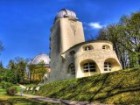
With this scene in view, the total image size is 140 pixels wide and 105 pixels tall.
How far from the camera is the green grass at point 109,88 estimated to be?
2286 cm

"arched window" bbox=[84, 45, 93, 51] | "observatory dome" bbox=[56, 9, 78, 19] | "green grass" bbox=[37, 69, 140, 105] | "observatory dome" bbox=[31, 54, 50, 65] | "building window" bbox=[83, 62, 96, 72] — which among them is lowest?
"green grass" bbox=[37, 69, 140, 105]

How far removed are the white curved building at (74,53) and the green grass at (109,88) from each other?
1226cm

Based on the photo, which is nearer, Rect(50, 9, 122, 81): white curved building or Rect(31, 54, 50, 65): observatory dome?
Rect(50, 9, 122, 81): white curved building

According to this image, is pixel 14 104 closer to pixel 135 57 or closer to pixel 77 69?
pixel 77 69

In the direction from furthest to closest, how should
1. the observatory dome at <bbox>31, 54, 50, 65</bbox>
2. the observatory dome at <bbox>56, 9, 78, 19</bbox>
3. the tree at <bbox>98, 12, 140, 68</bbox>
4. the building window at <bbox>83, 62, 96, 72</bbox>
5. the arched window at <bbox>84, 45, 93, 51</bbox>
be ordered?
the observatory dome at <bbox>31, 54, 50, 65</bbox>
the observatory dome at <bbox>56, 9, 78, 19</bbox>
the tree at <bbox>98, 12, 140, 68</bbox>
the building window at <bbox>83, 62, 96, 72</bbox>
the arched window at <bbox>84, 45, 93, 51</bbox>

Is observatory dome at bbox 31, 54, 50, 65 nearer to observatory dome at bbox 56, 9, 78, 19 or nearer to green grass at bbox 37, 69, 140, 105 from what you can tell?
observatory dome at bbox 56, 9, 78, 19

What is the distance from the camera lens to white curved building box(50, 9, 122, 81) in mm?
46219

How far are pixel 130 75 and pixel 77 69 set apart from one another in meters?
22.2

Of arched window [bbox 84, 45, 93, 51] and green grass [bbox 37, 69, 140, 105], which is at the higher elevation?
arched window [bbox 84, 45, 93, 51]

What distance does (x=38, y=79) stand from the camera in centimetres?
9081

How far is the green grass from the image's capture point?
22.9m

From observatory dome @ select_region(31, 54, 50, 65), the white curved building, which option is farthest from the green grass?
observatory dome @ select_region(31, 54, 50, 65)

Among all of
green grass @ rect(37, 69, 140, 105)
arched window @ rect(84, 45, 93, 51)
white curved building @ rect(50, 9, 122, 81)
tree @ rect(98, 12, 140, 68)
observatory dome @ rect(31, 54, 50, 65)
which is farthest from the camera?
observatory dome @ rect(31, 54, 50, 65)

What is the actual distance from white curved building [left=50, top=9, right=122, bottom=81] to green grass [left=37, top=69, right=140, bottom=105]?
483 inches
